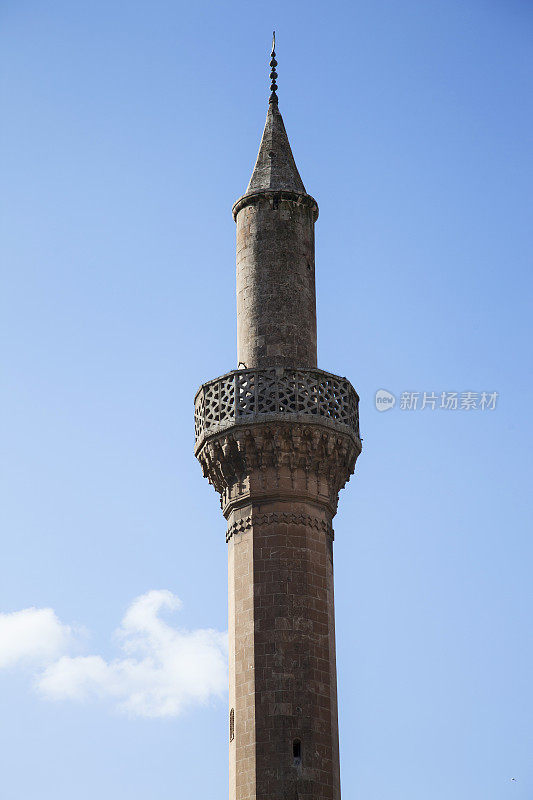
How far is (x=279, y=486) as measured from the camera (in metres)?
24.7

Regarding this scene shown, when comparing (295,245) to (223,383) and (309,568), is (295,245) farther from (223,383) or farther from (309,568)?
(309,568)

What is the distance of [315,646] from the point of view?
23500 mm

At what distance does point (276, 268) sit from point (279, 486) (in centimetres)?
422

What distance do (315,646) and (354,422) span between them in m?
4.40

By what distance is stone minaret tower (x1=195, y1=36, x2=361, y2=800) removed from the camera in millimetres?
22844

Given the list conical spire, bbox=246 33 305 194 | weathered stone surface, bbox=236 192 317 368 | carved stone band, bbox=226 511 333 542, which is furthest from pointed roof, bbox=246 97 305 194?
carved stone band, bbox=226 511 333 542

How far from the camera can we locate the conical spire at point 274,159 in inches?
1066

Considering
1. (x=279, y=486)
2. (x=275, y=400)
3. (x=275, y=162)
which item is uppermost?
(x=275, y=162)

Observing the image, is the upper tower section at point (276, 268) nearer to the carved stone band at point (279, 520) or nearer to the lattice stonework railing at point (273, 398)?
the lattice stonework railing at point (273, 398)

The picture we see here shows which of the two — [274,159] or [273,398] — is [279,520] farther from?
[274,159]

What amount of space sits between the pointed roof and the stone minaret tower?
0.03 m

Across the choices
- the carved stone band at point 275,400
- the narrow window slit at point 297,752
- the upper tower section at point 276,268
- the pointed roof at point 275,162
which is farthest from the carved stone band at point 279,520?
the pointed roof at point 275,162

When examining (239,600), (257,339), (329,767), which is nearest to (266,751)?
(329,767)

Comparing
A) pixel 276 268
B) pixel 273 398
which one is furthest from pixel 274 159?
pixel 273 398
